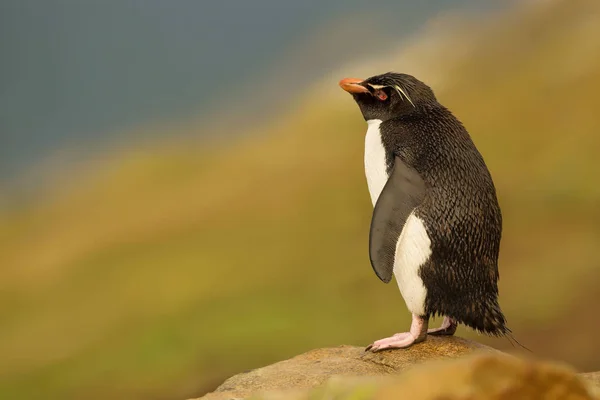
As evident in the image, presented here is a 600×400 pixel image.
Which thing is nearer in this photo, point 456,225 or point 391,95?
point 456,225

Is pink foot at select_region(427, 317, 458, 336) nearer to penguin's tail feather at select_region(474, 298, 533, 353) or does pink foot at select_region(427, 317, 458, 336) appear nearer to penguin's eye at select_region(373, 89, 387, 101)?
penguin's tail feather at select_region(474, 298, 533, 353)

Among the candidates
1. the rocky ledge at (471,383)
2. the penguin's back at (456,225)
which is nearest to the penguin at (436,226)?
the penguin's back at (456,225)

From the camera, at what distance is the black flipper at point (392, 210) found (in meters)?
2.96

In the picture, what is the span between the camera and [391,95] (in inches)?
125

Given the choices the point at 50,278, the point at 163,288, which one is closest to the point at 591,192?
the point at 163,288

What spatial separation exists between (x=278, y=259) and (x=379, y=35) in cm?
174

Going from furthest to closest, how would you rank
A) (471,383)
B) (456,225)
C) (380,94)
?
(380,94)
(456,225)
(471,383)

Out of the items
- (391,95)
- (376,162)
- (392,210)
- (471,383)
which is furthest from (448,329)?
(471,383)

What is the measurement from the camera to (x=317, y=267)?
16.1ft

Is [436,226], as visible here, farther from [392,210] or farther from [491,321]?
[491,321]

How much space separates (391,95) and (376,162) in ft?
1.06

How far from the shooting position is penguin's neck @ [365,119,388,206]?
3.08 meters

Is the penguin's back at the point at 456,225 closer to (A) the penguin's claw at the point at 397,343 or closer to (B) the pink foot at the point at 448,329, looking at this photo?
(A) the penguin's claw at the point at 397,343

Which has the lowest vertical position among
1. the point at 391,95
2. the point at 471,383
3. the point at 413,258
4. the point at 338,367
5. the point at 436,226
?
the point at 338,367
